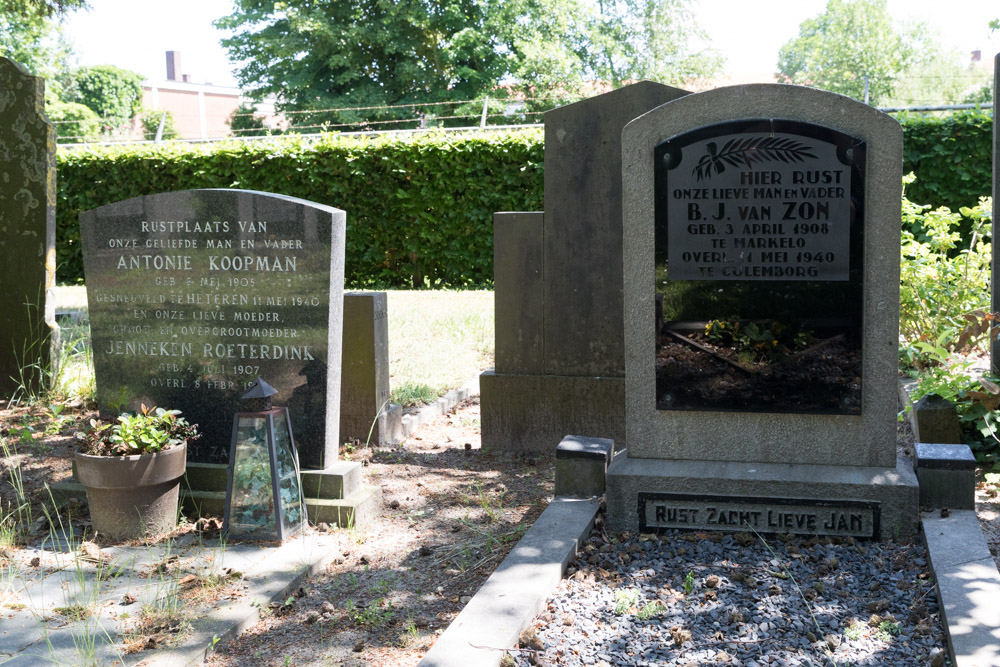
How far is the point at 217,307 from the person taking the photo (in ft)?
15.1

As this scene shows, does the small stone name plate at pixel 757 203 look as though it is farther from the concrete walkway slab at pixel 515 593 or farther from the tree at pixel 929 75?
the tree at pixel 929 75

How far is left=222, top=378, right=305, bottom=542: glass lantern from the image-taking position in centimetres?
408

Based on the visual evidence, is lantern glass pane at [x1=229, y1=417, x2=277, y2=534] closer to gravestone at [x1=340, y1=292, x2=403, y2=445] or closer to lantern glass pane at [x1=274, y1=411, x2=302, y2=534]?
lantern glass pane at [x1=274, y1=411, x2=302, y2=534]

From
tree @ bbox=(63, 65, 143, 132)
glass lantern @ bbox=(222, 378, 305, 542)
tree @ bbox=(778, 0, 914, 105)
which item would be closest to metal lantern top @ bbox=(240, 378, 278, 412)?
glass lantern @ bbox=(222, 378, 305, 542)

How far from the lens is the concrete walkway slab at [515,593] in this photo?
2652 millimetres

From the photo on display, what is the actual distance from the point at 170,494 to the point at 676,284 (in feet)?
8.47

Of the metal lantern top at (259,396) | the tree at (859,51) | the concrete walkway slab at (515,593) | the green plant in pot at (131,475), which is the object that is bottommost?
the concrete walkway slab at (515,593)

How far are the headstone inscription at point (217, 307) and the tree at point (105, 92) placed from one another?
54.5 meters

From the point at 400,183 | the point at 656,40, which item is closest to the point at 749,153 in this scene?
the point at 400,183

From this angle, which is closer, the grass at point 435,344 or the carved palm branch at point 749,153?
the carved palm branch at point 749,153

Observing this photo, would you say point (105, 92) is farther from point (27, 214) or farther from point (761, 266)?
point (761, 266)

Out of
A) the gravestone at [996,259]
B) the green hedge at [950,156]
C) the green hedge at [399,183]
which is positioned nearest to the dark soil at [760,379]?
the gravestone at [996,259]

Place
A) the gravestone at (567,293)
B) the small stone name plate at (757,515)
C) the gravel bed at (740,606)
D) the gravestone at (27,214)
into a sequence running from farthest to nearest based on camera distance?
the gravestone at (27,214)
the gravestone at (567,293)
the small stone name plate at (757,515)
the gravel bed at (740,606)

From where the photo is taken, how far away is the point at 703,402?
13.3 feet
